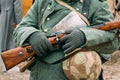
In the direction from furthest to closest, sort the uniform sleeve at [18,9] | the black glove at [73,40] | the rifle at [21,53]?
the uniform sleeve at [18,9]
the rifle at [21,53]
the black glove at [73,40]

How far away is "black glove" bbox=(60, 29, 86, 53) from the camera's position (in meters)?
2.53

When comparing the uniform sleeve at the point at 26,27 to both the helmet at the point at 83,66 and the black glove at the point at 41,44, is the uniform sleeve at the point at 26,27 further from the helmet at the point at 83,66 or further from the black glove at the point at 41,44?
the helmet at the point at 83,66

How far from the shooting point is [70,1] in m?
2.74

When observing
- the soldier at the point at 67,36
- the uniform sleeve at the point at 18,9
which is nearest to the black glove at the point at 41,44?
the soldier at the point at 67,36

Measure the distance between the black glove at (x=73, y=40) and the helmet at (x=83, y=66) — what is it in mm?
76

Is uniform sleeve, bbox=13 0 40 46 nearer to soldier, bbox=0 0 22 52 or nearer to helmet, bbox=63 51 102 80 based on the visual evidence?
helmet, bbox=63 51 102 80

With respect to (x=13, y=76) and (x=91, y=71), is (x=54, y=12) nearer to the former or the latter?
(x=91, y=71)

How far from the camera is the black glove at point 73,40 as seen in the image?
8.29 feet

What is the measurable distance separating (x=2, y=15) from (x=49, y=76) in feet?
15.9

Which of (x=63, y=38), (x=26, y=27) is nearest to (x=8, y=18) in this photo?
(x=26, y=27)

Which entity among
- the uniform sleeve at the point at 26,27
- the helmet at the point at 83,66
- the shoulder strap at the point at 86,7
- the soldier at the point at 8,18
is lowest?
the soldier at the point at 8,18

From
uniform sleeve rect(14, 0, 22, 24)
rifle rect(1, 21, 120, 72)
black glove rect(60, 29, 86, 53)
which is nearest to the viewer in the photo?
black glove rect(60, 29, 86, 53)

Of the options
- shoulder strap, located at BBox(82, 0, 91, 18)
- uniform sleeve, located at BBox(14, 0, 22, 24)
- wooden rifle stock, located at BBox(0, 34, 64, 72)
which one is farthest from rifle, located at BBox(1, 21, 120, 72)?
uniform sleeve, located at BBox(14, 0, 22, 24)

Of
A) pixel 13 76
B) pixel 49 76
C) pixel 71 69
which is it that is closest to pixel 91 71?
pixel 71 69
